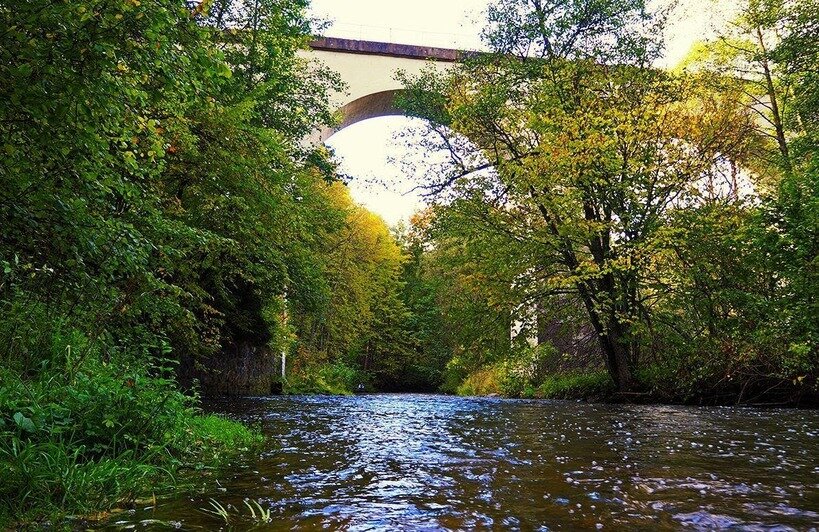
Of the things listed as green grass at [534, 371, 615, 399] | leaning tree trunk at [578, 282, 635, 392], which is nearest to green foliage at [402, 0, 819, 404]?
leaning tree trunk at [578, 282, 635, 392]

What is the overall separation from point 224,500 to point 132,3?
11.0ft

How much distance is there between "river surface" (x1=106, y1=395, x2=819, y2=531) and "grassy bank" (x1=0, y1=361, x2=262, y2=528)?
11.4 inches

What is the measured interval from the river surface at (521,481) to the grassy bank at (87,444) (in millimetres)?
291

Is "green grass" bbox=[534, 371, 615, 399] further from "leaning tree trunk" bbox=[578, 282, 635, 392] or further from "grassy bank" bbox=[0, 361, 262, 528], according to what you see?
"grassy bank" bbox=[0, 361, 262, 528]

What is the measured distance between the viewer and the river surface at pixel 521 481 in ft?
10.1

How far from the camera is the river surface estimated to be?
3080mm

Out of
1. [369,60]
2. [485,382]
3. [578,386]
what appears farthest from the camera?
[485,382]

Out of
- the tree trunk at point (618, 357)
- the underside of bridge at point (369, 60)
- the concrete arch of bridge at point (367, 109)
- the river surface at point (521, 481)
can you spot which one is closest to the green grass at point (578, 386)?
the tree trunk at point (618, 357)

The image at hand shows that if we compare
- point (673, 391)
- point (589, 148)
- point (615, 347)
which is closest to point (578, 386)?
point (615, 347)

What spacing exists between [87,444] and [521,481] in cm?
302

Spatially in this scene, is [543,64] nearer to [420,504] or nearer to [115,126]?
[115,126]

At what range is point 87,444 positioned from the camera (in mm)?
3939

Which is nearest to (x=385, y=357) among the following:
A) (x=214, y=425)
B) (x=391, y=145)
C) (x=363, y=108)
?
(x=363, y=108)

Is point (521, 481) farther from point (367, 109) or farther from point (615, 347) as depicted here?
point (367, 109)
